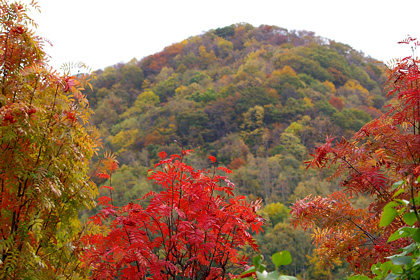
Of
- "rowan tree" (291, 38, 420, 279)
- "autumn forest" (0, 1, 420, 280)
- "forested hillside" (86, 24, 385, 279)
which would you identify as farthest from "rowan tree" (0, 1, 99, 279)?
"forested hillside" (86, 24, 385, 279)

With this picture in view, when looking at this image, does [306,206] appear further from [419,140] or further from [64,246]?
[64,246]

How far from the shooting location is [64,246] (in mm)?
2133

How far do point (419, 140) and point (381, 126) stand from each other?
0.93ft

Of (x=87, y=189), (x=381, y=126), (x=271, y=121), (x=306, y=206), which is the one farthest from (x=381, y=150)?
(x=271, y=121)

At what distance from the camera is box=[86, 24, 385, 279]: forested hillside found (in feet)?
71.7

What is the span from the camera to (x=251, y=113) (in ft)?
96.5

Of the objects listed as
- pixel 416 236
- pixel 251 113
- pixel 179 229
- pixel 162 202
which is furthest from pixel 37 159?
pixel 251 113

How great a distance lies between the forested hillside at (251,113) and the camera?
861 inches

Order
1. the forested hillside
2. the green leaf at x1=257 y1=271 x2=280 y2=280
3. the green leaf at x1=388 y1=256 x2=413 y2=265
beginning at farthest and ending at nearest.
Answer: the forested hillside < the green leaf at x1=388 y1=256 x2=413 y2=265 < the green leaf at x1=257 y1=271 x2=280 y2=280

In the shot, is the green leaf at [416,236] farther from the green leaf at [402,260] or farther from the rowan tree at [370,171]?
the rowan tree at [370,171]

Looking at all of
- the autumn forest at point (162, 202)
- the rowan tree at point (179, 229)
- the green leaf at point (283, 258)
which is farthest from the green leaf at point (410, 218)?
the rowan tree at point (179, 229)

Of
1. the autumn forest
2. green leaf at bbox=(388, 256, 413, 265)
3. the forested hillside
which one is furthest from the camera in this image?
the forested hillside

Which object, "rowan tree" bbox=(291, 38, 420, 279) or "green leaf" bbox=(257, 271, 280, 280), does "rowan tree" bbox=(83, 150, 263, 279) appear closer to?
"rowan tree" bbox=(291, 38, 420, 279)

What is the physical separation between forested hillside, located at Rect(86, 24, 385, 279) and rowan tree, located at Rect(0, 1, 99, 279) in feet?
47.0
